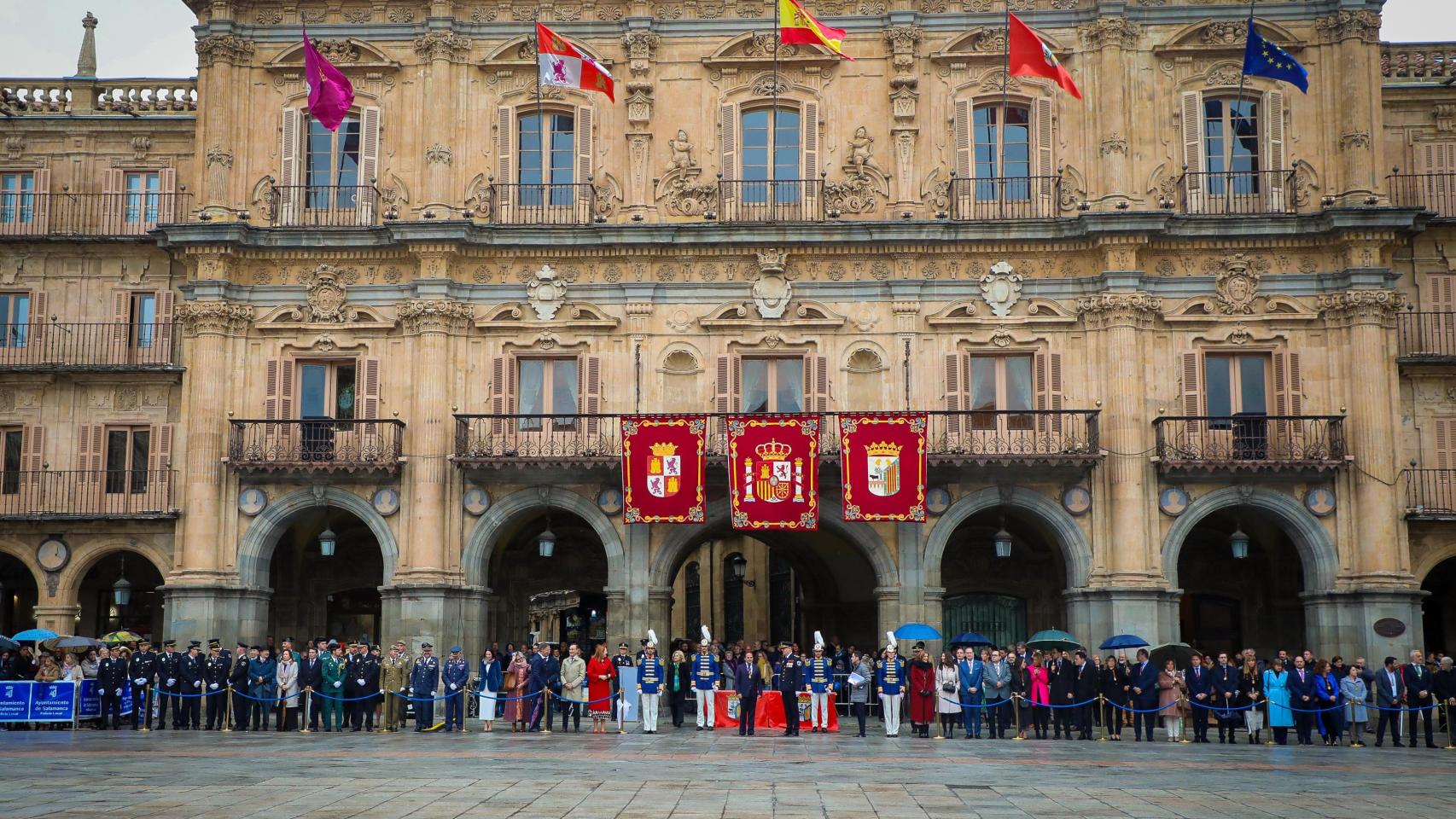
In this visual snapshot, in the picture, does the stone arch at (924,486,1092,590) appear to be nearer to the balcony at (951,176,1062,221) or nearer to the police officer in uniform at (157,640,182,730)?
the balcony at (951,176,1062,221)

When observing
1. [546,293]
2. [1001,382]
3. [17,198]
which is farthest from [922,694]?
[17,198]

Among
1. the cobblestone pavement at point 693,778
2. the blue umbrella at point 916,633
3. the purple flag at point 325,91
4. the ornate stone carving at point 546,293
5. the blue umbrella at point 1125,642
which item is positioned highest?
the purple flag at point 325,91

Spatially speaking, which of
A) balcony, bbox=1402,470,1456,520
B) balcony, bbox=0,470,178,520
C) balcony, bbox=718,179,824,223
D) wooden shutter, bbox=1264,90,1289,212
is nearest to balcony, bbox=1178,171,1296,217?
wooden shutter, bbox=1264,90,1289,212

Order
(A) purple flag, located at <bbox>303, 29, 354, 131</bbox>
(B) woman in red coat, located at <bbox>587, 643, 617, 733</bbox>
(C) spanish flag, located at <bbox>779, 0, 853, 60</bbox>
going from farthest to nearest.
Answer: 1. (A) purple flag, located at <bbox>303, 29, 354, 131</bbox>
2. (C) spanish flag, located at <bbox>779, 0, 853, 60</bbox>
3. (B) woman in red coat, located at <bbox>587, 643, 617, 733</bbox>

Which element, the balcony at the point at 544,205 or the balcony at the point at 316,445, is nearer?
the balcony at the point at 316,445

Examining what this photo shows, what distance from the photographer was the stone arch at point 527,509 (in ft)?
109

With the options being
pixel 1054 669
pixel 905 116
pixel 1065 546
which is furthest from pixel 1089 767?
pixel 905 116

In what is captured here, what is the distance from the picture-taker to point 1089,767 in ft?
69.4

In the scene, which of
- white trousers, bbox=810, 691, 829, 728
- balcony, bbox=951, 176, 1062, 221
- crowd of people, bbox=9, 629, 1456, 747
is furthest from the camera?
balcony, bbox=951, 176, 1062, 221

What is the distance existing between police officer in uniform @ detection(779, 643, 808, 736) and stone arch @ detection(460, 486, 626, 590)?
6.18 metres

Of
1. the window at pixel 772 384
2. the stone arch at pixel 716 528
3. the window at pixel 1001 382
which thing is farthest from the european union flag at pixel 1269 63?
the stone arch at pixel 716 528

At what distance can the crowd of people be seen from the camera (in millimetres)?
27281

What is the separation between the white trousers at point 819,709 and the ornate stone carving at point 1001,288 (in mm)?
9312

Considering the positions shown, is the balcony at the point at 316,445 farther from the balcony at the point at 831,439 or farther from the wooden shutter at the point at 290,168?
the wooden shutter at the point at 290,168
